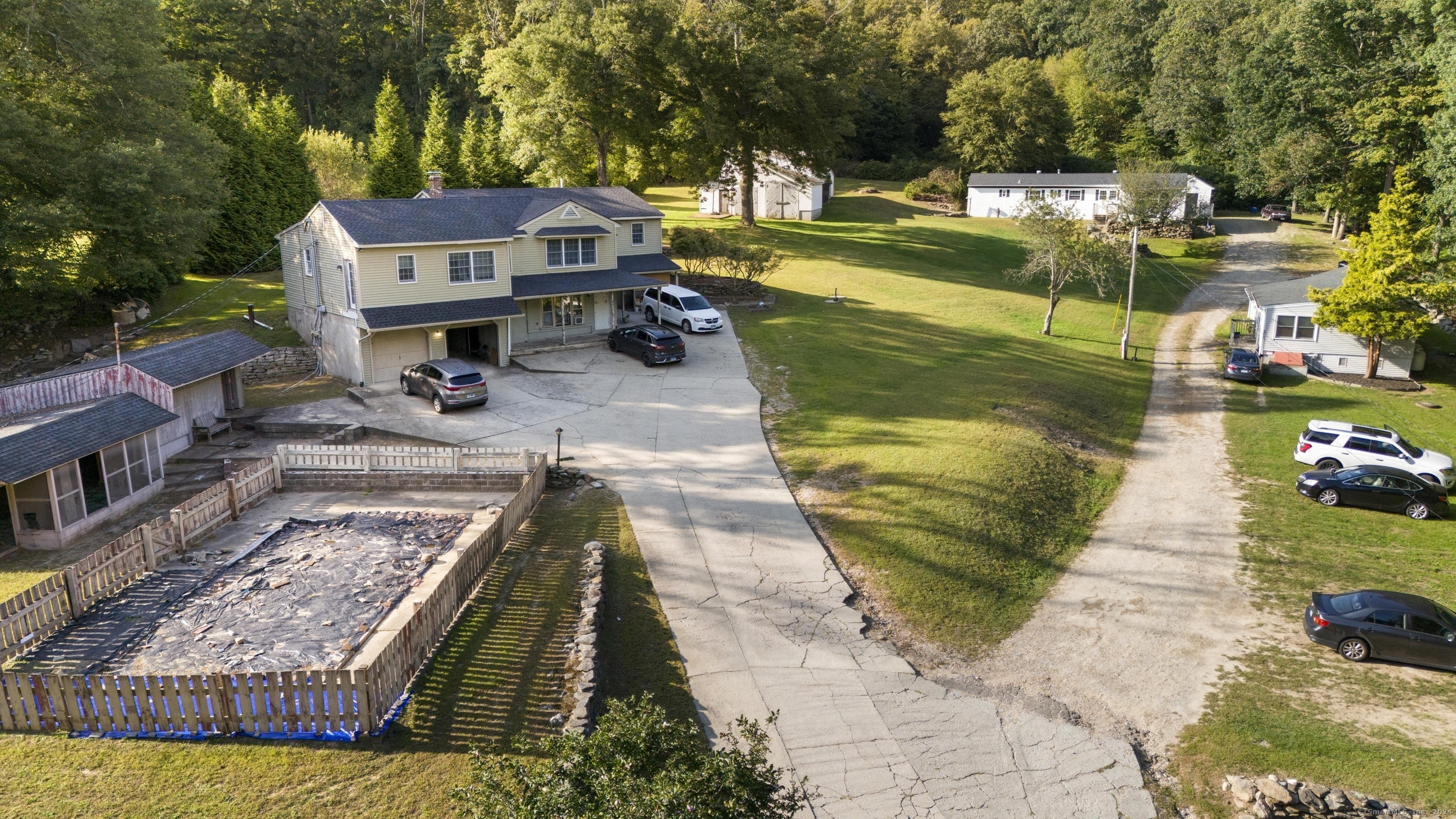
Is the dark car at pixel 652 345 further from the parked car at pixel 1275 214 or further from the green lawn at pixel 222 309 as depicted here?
the parked car at pixel 1275 214

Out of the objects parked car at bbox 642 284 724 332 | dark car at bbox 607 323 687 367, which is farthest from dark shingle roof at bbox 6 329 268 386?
parked car at bbox 642 284 724 332

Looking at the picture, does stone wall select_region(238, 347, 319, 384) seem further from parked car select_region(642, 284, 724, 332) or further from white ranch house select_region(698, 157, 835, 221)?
white ranch house select_region(698, 157, 835, 221)

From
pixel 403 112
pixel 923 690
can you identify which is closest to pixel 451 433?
pixel 923 690

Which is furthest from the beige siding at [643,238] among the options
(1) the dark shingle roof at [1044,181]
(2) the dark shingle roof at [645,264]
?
(1) the dark shingle roof at [1044,181]

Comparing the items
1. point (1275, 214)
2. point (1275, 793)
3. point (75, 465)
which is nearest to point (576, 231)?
point (75, 465)

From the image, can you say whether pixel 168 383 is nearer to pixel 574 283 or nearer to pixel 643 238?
pixel 574 283

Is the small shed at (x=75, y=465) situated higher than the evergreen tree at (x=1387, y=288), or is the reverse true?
the evergreen tree at (x=1387, y=288)
